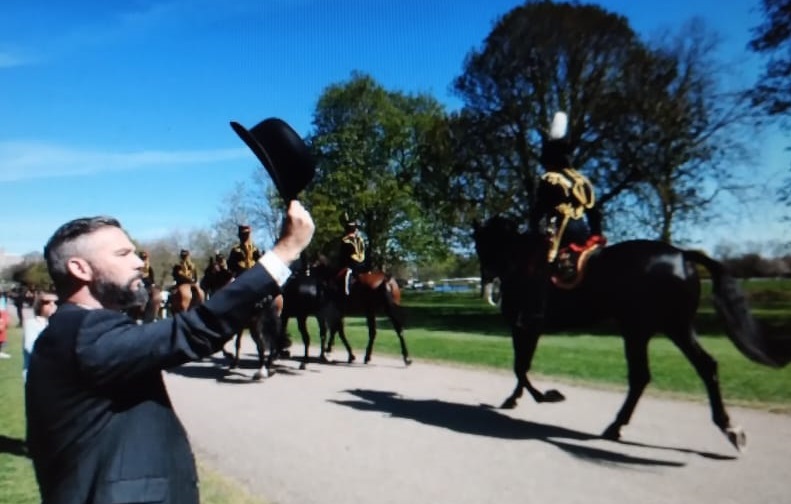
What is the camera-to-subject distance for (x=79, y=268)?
7.75ft

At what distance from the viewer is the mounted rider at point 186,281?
15484mm

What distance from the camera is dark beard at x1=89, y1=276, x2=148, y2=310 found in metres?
2.38

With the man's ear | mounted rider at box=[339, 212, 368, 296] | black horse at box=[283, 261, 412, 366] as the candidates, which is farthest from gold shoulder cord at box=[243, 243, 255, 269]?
the man's ear

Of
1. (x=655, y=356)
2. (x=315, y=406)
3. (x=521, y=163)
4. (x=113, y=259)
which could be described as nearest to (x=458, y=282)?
(x=521, y=163)

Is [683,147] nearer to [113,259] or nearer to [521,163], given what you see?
[521,163]

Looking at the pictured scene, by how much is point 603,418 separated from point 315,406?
3755 mm

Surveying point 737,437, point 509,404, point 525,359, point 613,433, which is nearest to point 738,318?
point 737,437

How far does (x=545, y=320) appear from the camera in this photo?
818cm

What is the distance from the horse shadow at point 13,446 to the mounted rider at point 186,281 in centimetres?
758

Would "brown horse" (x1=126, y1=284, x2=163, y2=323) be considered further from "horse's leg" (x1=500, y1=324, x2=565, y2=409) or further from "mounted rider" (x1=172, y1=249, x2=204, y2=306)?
"horse's leg" (x1=500, y1=324, x2=565, y2=409)

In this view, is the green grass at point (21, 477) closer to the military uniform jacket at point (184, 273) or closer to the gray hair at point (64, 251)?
the gray hair at point (64, 251)

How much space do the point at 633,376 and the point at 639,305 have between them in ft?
2.54

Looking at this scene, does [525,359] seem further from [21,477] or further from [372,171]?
[372,171]

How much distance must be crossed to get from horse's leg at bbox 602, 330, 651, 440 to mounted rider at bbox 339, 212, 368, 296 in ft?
24.3
